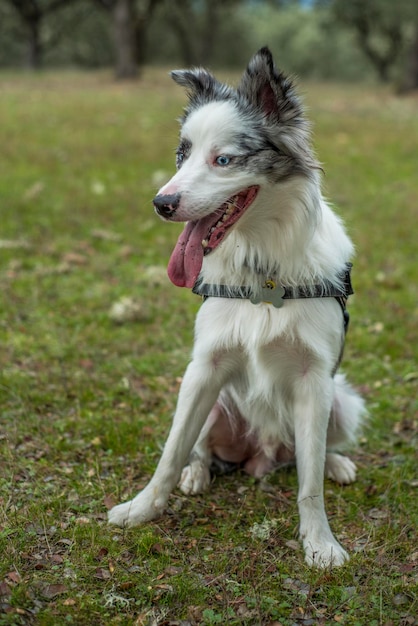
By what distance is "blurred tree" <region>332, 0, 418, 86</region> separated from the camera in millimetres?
22125

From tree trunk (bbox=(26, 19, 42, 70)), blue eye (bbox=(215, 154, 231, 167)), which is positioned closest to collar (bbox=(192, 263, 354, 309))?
blue eye (bbox=(215, 154, 231, 167))

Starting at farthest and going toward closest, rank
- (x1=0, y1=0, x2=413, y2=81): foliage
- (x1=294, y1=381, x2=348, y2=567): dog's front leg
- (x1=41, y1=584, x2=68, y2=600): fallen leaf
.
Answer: (x1=0, y1=0, x2=413, y2=81): foliage
(x1=294, y1=381, x2=348, y2=567): dog's front leg
(x1=41, y1=584, x2=68, y2=600): fallen leaf

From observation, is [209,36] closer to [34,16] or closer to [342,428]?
[34,16]

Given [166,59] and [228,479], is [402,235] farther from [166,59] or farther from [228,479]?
[166,59]

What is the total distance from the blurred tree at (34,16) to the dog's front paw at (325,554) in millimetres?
34475

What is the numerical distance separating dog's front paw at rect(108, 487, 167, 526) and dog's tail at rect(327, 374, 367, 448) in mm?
1097

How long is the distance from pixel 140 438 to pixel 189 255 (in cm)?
172

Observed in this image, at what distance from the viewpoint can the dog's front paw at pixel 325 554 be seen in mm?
3425

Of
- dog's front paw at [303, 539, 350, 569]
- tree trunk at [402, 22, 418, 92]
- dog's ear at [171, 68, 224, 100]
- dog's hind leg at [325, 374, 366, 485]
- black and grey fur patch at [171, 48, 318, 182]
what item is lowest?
dog's front paw at [303, 539, 350, 569]

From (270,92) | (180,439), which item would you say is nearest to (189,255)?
(270,92)

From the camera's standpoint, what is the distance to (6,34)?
1500 inches

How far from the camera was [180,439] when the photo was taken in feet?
12.4

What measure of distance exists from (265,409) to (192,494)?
674mm

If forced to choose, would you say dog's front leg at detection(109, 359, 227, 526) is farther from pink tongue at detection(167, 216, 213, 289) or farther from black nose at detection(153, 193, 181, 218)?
black nose at detection(153, 193, 181, 218)
